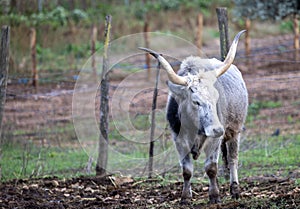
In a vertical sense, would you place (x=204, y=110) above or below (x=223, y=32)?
below

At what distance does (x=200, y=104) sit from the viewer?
22.2ft

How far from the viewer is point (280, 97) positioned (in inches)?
664

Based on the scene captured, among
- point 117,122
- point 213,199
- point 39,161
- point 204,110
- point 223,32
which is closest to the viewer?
point 204,110

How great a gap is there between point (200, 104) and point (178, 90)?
1.18ft

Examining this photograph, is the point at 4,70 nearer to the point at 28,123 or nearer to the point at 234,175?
the point at 234,175

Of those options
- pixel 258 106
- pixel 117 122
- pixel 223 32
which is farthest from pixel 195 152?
pixel 258 106

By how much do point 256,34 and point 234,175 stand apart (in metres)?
21.8

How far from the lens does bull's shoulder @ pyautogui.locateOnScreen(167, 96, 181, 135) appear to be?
284 inches

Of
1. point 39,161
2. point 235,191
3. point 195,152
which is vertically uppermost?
point 195,152

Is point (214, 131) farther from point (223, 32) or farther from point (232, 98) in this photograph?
point (223, 32)

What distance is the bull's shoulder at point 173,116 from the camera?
7211mm

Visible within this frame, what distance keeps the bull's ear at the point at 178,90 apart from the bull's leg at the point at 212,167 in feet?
2.17

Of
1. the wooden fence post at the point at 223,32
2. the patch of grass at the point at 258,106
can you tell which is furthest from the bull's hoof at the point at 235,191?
the patch of grass at the point at 258,106

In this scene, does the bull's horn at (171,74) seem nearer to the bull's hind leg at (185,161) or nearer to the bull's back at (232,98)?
the bull's back at (232,98)
